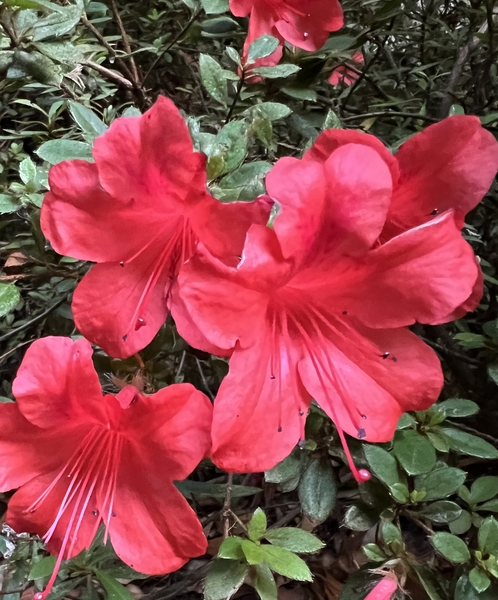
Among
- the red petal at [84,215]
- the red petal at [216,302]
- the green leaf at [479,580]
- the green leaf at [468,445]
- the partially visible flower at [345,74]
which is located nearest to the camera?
the red petal at [216,302]

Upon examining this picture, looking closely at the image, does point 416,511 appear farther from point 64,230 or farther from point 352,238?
point 64,230

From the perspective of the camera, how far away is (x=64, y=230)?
26.0 inches

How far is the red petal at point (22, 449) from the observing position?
71 centimetres

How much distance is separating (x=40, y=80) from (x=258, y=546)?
2.45 feet

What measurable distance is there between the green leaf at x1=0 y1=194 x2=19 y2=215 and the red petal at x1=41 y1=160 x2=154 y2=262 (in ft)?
0.76

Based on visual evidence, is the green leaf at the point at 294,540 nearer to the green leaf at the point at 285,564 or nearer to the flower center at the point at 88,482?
the green leaf at the point at 285,564

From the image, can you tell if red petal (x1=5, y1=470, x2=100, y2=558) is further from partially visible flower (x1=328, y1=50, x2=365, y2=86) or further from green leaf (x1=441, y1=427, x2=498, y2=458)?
partially visible flower (x1=328, y1=50, x2=365, y2=86)

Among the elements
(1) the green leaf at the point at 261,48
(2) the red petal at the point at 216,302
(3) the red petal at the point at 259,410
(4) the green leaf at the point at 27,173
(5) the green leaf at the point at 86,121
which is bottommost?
(3) the red petal at the point at 259,410

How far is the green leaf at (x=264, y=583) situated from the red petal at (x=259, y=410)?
215 millimetres

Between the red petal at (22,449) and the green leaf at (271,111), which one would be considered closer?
the red petal at (22,449)

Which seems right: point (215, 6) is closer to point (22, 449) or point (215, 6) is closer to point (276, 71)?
point (276, 71)

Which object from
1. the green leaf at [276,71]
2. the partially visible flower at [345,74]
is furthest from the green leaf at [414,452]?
the partially visible flower at [345,74]

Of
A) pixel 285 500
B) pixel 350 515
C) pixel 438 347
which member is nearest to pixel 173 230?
pixel 350 515

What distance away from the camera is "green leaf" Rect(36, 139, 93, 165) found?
0.79 metres
